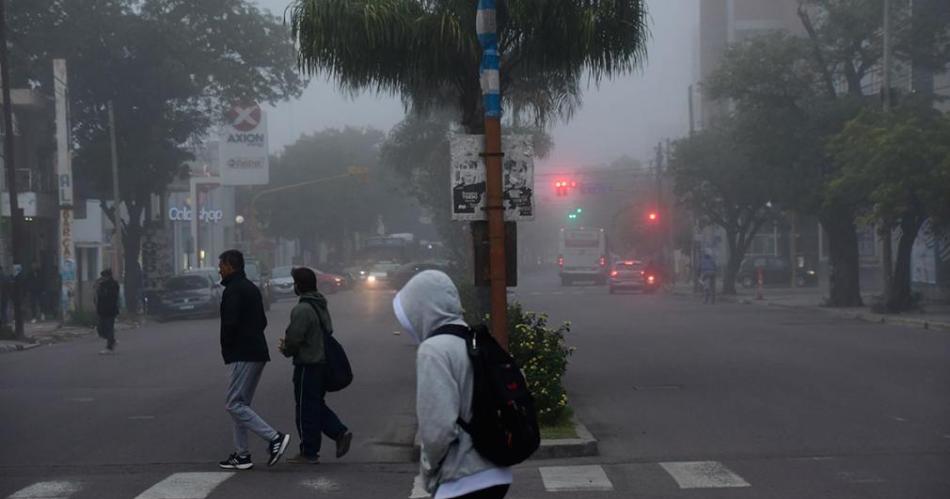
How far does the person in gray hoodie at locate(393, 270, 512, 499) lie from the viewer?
5094mm

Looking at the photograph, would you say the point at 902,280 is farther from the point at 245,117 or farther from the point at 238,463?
the point at 245,117

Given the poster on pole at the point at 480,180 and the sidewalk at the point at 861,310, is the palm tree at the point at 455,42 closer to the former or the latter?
the poster on pole at the point at 480,180

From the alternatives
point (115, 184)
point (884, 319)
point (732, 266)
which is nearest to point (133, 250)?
point (115, 184)

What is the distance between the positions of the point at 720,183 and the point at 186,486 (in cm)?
4245

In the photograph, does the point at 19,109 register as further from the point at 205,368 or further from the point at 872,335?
the point at 872,335

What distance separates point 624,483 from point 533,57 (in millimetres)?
6996

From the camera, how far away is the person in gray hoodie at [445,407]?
5.09 m

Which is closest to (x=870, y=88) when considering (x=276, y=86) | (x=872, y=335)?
(x=276, y=86)

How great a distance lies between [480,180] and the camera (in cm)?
1255

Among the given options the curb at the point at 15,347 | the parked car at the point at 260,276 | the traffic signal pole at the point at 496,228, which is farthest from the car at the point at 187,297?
the traffic signal pole at the point at 496,228

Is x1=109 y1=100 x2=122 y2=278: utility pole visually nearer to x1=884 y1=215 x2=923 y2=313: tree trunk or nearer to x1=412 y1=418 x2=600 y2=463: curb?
x1=884 y1=215 x2=923 y2=313: tree trunk

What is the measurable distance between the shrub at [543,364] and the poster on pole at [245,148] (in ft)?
126

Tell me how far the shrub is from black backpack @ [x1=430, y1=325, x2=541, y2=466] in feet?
24.3

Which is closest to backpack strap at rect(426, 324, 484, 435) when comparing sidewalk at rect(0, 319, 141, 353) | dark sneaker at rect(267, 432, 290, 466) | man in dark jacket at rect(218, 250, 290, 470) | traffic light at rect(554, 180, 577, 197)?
man in dark jacket at rect(218, 250, 290, 470)
